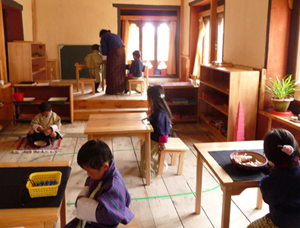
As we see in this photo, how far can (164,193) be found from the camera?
2.95m

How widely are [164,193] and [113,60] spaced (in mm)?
3832

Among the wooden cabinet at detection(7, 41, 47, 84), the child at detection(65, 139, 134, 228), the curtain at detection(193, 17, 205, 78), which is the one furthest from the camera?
the curtain at detection(193, 17, 205, 78)

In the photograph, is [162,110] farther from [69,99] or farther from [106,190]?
[69,99]

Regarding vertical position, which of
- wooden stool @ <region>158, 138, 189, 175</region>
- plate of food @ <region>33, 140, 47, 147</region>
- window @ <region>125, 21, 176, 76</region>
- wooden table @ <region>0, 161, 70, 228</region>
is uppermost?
window @ <region>125, 21, 176, 76</region>

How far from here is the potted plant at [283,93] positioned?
363cm

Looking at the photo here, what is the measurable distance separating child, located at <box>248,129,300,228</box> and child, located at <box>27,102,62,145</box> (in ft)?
10.5

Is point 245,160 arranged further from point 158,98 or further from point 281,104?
point 281,104

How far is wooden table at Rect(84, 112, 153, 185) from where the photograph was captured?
2.85 m

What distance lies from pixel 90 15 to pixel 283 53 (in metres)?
5.29

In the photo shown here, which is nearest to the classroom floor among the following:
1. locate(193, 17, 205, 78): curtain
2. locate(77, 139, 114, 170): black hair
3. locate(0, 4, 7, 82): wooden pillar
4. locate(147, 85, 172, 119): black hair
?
locate(147, 85, 172, 119): black hair

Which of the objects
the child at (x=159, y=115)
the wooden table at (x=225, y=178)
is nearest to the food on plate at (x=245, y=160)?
the wooden table at (x=225, y=178)

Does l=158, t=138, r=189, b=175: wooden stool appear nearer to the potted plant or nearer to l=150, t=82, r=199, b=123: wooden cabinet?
the potted plant

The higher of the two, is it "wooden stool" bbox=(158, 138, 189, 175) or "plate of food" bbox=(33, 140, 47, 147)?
"wooden stool" bbox=(158, 138, 189, 175)

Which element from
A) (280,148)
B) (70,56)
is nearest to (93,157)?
(280,148)
